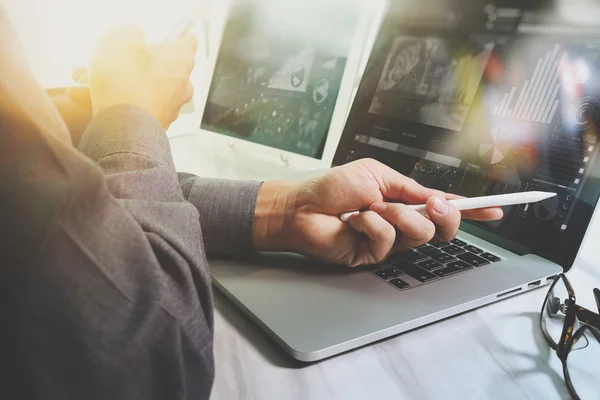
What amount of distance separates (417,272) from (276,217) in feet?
0.46

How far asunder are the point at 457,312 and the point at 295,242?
15 cm

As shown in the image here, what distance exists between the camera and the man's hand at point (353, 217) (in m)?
0.41

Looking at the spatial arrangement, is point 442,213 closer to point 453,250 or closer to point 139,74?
point 453,250

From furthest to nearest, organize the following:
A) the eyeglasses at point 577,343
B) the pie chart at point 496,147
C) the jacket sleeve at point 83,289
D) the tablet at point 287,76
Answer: the tablet at point 287,76
the pie chart at point 496,147
the eyeglasses at point 577,343
the jacket sleeve at point 83,289

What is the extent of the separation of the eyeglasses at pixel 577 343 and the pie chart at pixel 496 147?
19cm

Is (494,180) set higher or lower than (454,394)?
higher

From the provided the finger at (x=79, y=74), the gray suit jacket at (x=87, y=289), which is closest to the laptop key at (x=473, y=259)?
the gray suit jacket at (x=87, y=289)

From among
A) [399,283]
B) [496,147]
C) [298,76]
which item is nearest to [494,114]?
[496,147]

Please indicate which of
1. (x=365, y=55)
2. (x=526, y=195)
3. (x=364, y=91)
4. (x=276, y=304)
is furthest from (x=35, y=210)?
(x=365, y=55)

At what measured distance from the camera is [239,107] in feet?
3.02

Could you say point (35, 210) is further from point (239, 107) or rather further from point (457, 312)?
point (239, 107)

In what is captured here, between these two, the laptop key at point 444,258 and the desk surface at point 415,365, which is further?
the laptop key at point 444,258

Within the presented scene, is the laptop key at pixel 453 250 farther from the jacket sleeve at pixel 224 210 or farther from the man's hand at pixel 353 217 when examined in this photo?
the jacket sleeve at pixel 224 210

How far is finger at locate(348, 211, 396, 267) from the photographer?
41 cm
